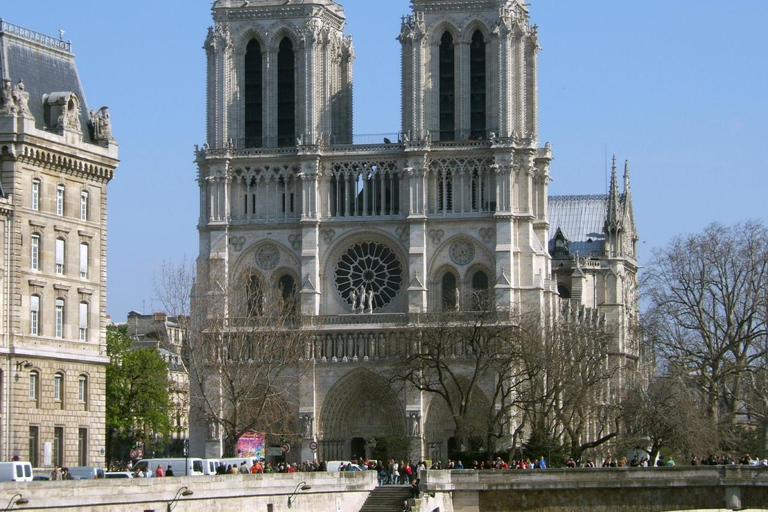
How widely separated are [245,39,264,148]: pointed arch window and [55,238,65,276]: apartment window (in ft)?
144

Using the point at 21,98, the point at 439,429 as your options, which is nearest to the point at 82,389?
the point at 21,98

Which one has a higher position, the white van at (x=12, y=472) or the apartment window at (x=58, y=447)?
the apartment window at (x=58, y=447)

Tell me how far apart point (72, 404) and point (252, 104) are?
150 feet

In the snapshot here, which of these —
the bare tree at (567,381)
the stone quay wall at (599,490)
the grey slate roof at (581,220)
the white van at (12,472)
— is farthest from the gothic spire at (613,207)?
the white van at (12,472)

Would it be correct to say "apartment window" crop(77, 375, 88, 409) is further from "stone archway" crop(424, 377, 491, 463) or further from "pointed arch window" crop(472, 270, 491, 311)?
"stone archway" crop(424, 377, 491, 463)

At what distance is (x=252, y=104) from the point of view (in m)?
115

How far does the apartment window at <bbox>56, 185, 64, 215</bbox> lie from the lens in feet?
236

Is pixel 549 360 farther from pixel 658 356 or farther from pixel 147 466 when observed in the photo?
pixel 147 466

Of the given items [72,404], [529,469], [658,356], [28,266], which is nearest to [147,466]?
[72,404]

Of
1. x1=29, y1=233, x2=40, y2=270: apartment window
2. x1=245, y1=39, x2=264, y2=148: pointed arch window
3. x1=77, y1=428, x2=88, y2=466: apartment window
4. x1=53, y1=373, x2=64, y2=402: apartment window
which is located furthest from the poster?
x1=245, y1=39, x2=264, y2=148: pointed arch window

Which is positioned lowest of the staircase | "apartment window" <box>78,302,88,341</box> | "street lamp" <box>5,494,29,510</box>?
the staircase

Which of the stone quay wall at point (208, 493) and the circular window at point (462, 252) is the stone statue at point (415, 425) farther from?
the stone quay wall at point (208, 493)

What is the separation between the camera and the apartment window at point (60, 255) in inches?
2822

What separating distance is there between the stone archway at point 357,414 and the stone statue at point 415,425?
1230mm
